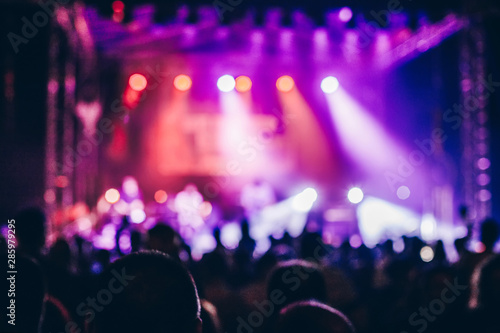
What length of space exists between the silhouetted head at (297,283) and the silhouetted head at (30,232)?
189 cm

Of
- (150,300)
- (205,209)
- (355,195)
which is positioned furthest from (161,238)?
(355,195)

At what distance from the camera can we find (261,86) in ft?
48.0

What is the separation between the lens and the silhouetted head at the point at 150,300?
165 centimetres

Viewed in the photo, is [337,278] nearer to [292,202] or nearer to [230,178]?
[292,202]

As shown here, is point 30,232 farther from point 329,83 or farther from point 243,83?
point 329,83

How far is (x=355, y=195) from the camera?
524 inches

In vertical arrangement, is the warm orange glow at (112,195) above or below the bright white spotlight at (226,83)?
below

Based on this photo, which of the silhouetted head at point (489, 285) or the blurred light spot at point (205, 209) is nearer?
Answer: the silhouetted head at point (489, 285)

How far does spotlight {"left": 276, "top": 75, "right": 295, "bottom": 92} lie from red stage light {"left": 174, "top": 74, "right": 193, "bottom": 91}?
7.90 feet

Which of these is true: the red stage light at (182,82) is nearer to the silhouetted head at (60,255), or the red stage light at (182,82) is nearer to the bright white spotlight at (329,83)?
the bright white spotlight at (329,83)

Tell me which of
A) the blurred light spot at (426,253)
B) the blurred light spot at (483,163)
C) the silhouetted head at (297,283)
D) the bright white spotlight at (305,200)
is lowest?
the bright white spotlight at (305,200)

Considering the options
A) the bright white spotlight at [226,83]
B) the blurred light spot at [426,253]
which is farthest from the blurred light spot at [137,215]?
the blurred light spot at [426,253]

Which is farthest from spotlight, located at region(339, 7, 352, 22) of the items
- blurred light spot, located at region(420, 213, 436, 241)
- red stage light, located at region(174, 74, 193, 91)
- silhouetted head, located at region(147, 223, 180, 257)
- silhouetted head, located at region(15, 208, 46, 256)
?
red stage light, located at region(174, 74, 193, 91)

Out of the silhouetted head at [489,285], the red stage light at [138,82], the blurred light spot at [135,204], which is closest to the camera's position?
the silhouetted head at [489,285]
